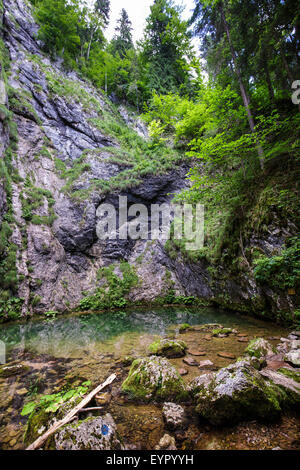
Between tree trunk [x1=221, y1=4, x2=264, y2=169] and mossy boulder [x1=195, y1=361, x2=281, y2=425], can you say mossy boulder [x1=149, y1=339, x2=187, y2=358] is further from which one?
tree trunk [x1=221, y1=4, x2=264, y2=169]

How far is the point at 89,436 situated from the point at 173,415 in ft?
3.14

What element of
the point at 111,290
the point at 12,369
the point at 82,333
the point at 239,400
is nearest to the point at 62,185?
the point at 111,290

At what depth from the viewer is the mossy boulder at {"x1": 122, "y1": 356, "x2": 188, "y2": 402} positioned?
98.5 inches

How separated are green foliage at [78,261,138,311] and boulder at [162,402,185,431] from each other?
31.4 ft

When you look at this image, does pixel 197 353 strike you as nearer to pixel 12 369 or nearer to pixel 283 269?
pixel 283 269

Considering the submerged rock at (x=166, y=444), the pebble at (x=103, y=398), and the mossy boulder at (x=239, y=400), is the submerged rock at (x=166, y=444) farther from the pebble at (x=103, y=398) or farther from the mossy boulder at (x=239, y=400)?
the pebble at (x=103, y=398)

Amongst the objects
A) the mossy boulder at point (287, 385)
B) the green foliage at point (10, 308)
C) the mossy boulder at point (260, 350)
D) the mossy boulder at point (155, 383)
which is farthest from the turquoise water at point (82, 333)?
the mossy boulder at point (287, 385)

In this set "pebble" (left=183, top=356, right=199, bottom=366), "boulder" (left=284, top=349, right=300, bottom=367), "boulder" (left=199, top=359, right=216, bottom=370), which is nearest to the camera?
"boulder" (left=284, top=349, right=300, bottom=367)

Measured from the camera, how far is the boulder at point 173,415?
2.02 meters

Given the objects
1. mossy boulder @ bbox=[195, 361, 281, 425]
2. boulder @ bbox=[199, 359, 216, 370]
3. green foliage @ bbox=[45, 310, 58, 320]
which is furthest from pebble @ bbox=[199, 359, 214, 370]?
green foliage @ bbox=[45, 310, 58, 320]

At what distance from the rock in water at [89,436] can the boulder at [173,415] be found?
58 cm
